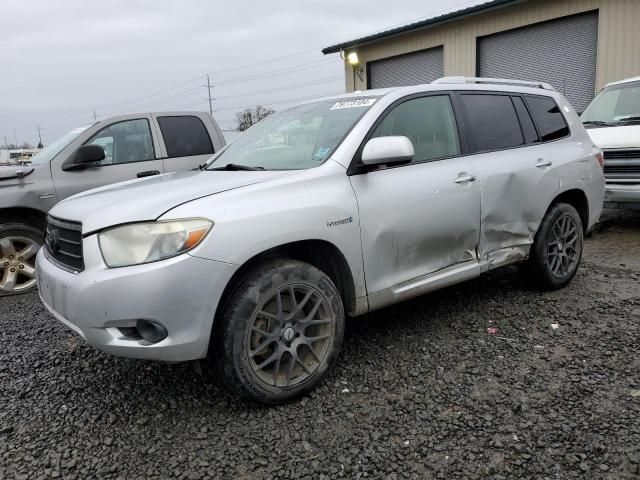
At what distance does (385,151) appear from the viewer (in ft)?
10.0

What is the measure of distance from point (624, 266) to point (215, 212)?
15.3 feet

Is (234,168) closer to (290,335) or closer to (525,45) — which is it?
(290,335)

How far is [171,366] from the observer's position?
11.1 feet

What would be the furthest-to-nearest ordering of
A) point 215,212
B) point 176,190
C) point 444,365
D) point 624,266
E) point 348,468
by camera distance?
point 624,266
point 444,365
point 176,190
point 215,212
point 348,468

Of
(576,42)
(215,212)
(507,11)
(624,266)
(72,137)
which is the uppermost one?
(507,11)

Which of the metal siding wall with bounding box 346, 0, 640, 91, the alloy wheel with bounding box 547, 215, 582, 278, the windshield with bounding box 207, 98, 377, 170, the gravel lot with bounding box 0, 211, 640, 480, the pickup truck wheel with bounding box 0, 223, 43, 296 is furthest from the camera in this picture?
the metal siding wall with bounding box 346, 0, 640, 91

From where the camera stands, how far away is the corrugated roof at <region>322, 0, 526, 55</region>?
12664mm

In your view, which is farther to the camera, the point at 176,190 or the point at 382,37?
the point at 382,37

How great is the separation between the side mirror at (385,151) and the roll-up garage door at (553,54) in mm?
10554

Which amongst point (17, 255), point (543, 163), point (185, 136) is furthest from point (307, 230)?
point (185, 136)

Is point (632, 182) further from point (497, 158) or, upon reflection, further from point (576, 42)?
point (576, 42)

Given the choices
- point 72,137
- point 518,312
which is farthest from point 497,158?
point 72,137

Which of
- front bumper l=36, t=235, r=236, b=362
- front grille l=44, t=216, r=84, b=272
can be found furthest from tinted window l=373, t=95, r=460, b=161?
front grille l=44, t=216, r=84, b=272

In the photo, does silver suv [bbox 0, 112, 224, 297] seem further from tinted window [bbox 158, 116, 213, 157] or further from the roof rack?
the roof rack
